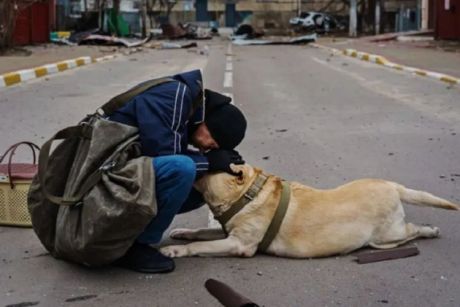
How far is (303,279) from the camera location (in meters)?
4.07

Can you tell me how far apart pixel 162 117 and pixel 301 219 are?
3.18 ft

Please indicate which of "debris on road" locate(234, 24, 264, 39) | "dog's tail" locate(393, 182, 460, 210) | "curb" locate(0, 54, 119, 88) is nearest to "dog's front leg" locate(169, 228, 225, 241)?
"dog's tail" locate(393, 182, 460, 210)

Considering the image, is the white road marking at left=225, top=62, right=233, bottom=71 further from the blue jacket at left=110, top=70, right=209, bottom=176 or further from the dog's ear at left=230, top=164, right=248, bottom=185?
the blue jacket at left=110, top=70, right=209, bottom=176

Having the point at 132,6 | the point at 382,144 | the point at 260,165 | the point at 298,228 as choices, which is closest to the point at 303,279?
the point at 298,228

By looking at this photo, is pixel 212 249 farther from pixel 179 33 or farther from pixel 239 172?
pixel 179 33

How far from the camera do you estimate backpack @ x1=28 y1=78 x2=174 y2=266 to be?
382 centimetres

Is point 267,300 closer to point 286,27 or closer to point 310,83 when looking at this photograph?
point 310,83

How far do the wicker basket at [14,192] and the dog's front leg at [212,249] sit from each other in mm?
1062

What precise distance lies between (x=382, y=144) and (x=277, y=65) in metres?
13.4

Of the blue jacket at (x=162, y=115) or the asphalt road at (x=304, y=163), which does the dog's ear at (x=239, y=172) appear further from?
the asphalt road at (x=304, y=163)

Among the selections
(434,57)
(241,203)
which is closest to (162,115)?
(241,203)

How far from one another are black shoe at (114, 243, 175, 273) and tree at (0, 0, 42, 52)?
19.7 meters

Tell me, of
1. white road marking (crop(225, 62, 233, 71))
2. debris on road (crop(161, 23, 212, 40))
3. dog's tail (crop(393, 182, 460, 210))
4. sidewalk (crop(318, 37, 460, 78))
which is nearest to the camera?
dog's tail (crop(393, 182, 460, 210))

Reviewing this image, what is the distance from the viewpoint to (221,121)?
4246 mm
